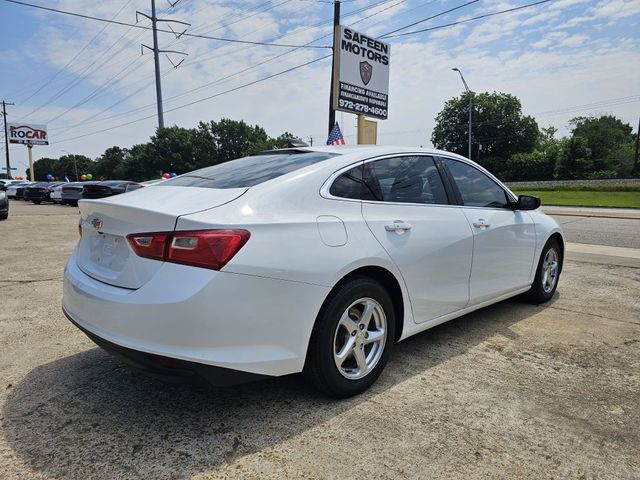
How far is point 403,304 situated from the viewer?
2975 millimetres

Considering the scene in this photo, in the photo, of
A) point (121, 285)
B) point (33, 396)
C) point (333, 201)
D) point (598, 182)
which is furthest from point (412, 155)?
point (598, 182)

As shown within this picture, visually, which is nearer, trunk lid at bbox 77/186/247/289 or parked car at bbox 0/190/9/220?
trunk lid at bbox 77/186/247/289

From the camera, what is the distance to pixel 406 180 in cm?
324

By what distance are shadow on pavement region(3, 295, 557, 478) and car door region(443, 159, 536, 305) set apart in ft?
2.53

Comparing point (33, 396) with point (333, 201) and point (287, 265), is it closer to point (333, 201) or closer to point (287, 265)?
point (287, 265)

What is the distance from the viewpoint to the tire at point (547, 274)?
4.54 m

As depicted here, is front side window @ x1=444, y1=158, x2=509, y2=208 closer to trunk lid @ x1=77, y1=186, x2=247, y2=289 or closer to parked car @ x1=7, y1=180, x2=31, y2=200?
trunk lid @ x1=77, y1=186, x2=247, y2=289

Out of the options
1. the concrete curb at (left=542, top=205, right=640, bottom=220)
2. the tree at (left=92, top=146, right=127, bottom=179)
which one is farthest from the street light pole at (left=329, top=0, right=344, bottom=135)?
the tree at (left=92, top=146, right=127, bottom=179)

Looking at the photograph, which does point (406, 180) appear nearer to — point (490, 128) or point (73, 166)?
point (490, 128)

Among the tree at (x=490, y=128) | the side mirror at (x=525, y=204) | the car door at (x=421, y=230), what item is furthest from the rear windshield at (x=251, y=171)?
the tree at (x=490, y=128)

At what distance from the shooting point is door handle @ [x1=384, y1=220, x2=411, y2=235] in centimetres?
286

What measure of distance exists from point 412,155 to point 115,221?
6.80ft

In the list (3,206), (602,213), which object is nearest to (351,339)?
(3,206)

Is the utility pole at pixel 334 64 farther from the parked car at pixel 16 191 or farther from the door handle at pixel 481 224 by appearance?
the parked car at pixel 16 191
